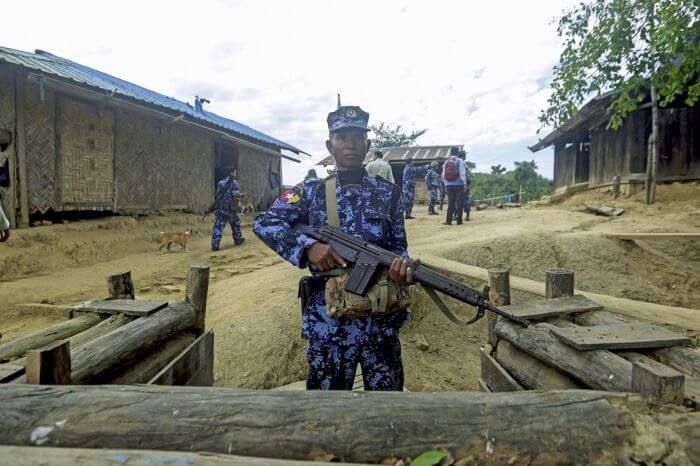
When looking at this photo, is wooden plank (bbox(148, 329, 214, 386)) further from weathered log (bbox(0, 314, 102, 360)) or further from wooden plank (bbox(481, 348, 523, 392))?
wooden plank (bbox(481, 348, 523, 392))

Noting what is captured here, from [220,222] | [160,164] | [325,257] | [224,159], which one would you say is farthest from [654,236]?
[224,159]

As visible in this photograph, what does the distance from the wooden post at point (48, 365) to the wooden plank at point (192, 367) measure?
2.34ft

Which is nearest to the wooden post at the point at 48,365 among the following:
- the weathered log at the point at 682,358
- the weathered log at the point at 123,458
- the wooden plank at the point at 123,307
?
the weathered log at the point at 123,458

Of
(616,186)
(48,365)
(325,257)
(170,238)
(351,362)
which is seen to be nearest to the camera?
(48,365)

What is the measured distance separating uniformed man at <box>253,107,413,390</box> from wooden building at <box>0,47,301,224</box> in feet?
22.4

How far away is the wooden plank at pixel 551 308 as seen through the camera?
241 cm

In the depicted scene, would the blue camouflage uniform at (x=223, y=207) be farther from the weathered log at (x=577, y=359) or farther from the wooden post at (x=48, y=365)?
the weathered log at (x=577, y=359)

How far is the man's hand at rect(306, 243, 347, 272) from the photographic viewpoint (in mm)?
2129

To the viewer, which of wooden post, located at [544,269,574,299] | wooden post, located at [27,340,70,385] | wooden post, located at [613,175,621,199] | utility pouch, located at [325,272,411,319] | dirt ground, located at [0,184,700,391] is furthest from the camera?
wooden post, located at [613,175,621,199]

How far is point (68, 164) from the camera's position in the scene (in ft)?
25.3

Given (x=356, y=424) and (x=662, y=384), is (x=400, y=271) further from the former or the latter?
(x=662, y=384)

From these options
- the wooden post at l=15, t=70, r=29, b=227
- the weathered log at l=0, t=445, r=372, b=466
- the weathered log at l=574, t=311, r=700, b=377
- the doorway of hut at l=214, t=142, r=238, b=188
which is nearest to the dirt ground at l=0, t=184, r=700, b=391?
the wooden post at l=15, t=70, r=29, b=227

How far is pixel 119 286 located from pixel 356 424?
2465 millimetres

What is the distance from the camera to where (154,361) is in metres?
2.46
